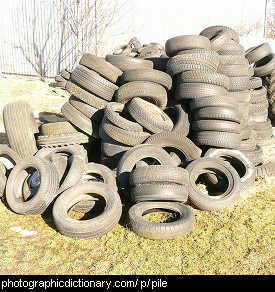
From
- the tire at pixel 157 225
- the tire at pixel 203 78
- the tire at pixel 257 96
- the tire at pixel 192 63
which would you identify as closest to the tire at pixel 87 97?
the tire at pixel 192 63

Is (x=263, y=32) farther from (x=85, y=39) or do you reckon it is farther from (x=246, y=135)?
(x=246, y=135)

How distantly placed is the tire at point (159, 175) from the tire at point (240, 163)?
1.33 metres

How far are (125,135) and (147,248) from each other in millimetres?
2249

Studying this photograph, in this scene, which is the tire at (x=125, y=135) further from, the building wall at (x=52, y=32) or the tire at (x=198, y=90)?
the building wall at (x=52, y=32)

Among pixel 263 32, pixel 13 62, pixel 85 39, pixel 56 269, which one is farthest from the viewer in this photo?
pixel 263 32

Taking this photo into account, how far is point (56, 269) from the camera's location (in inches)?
136

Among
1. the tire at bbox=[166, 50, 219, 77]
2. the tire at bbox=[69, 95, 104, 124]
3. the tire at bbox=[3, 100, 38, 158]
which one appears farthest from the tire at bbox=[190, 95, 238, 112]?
the tire at bbox=[3, 100, 38, 158]

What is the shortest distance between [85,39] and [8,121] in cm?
1090

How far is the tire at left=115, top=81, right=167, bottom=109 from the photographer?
5.77m

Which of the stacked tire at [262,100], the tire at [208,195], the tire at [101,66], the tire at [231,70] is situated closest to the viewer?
the tire at [208,195]

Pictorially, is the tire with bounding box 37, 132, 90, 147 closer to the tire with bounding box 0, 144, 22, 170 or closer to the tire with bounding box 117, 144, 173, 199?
the tire with bounding box 0, 144, 22, 170

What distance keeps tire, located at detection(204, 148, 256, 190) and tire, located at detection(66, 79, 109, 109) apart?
8.06 feet

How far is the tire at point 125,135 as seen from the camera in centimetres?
538

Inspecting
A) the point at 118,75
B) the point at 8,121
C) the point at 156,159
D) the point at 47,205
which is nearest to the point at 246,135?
the point at 156,159
